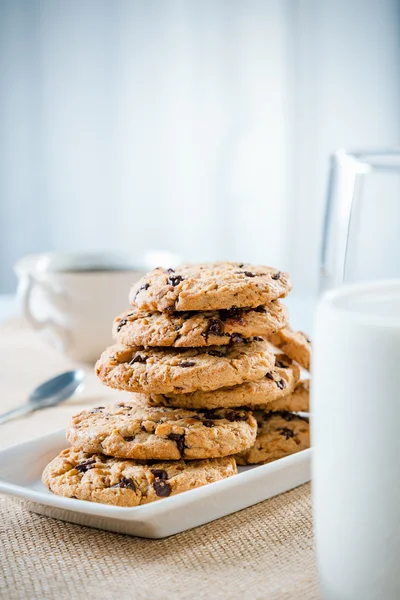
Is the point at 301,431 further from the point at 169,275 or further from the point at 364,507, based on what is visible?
the point at 364,507

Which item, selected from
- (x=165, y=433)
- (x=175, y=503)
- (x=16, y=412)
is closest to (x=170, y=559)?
(x=175, y=503)

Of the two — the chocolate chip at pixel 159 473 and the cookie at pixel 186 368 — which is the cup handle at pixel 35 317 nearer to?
the cookie at pixel 186 368

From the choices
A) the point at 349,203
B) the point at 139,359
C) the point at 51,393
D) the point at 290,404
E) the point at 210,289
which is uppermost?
the point at 349,203

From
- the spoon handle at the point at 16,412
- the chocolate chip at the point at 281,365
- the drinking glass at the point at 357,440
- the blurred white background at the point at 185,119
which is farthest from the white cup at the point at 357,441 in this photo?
the blurred white background at the point at 185,119

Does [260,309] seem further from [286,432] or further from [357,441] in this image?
[357,441]

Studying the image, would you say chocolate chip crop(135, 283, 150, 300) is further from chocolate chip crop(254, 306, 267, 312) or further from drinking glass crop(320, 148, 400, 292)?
drinking glass crop(320, 148, 400, 292)
